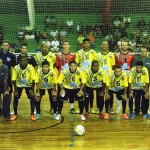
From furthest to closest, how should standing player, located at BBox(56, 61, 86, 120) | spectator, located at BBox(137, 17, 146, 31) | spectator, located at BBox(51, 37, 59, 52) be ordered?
spectator, located at BBox(137, 17, 146, 31)
spectator, located at BBox(51, 37, 59, 52)
standing player, located at BBox(56, 61, 86, 120)

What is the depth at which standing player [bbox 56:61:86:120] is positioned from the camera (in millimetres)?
5824

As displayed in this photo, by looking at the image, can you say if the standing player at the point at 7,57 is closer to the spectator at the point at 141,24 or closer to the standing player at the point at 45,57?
the standing player at the point at 45,57

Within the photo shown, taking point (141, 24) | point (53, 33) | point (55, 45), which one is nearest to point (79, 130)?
point (55, 45)

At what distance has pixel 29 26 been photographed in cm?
1113

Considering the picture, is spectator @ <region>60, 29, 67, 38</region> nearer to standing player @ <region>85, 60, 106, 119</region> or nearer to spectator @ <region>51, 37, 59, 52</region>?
spectator @ <region>51, 37, 59, 52</region>

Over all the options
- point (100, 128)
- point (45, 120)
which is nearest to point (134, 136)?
point (100, 128)

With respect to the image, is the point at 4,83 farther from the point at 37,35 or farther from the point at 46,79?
the point at 37,35

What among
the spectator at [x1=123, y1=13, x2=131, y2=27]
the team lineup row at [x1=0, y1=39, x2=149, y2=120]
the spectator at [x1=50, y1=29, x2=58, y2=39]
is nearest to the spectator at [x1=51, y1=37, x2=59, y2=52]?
the spectator at [x1=50, y1=29, x2=58, y2=39]

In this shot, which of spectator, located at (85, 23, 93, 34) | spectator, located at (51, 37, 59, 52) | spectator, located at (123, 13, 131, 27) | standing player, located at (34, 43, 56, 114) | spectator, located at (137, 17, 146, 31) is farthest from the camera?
spectator, located at (123, 13, 131, 27)

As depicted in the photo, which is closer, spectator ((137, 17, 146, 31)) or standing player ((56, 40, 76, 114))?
standing player ((56, 40, 76, 114))

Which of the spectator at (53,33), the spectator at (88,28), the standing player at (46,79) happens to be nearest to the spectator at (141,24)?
the spectator at (88,28)

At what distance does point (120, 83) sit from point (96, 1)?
22.2 feet

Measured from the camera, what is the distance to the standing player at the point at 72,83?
5.82 m

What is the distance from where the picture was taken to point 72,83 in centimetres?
595
